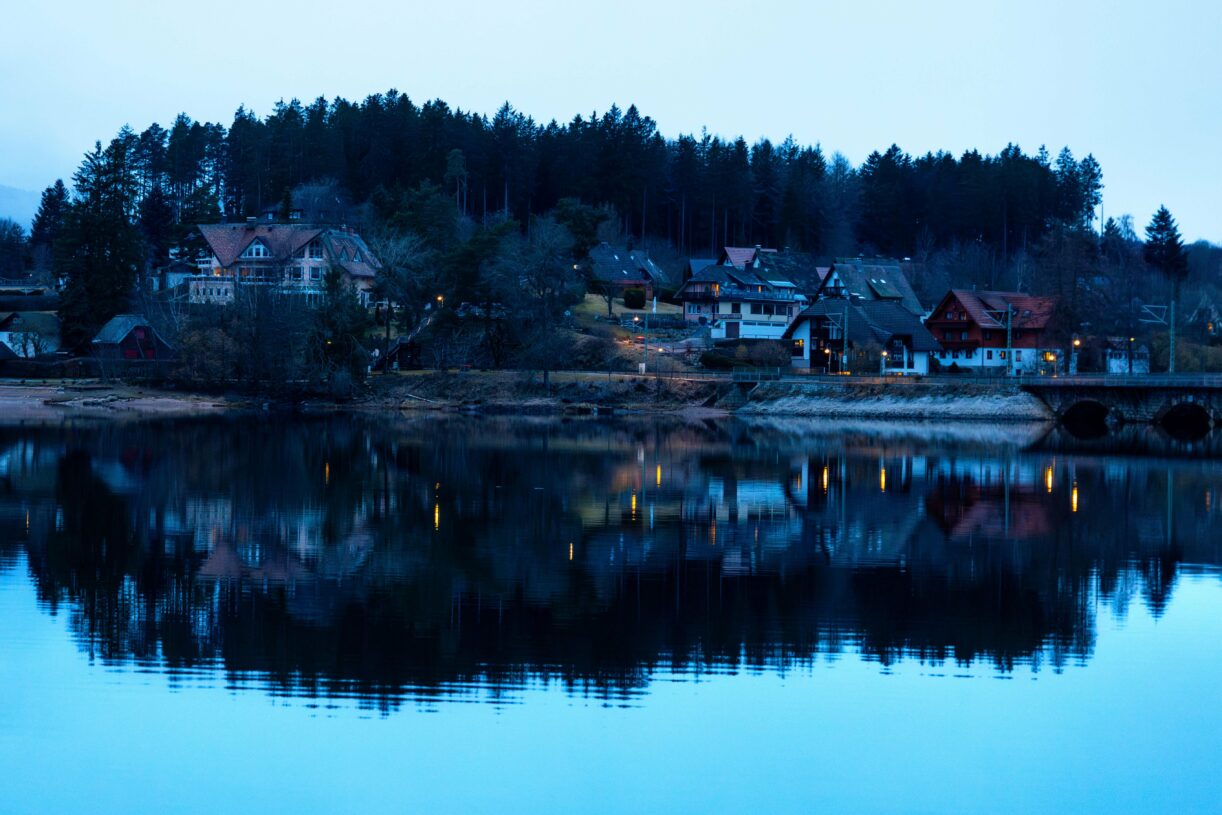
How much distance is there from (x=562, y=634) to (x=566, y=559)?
623 centimetres

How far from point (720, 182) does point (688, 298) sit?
91.3 ft

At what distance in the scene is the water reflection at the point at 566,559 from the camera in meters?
16.9

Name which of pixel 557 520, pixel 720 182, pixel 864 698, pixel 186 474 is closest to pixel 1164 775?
pixel 864 698

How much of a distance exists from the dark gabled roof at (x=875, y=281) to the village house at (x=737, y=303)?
12.6 feet

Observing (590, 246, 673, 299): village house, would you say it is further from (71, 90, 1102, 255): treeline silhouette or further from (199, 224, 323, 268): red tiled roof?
(199, 224, 323, 268): red tiled roof

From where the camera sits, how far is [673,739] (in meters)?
13.6

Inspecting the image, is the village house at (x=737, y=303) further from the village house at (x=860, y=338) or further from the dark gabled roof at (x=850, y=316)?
the dark gabled roof at (x=850, y=316)

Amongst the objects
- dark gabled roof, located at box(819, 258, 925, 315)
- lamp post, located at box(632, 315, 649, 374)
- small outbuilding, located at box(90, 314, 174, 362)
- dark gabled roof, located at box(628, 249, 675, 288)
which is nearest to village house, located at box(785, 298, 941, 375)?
dark gabled roof, located at box(819, 258, 925, 315)

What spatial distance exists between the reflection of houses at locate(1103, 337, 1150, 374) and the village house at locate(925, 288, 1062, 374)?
3.67 metres

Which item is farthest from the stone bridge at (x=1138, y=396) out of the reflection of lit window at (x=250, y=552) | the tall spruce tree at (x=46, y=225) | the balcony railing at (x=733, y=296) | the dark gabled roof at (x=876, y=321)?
the tall spruce tree at (x=46, y=225)

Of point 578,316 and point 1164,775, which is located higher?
point 578,316

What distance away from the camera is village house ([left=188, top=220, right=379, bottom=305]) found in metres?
97.4

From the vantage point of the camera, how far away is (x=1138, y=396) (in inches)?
2736

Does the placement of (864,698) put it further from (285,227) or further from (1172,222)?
(1172,222)
